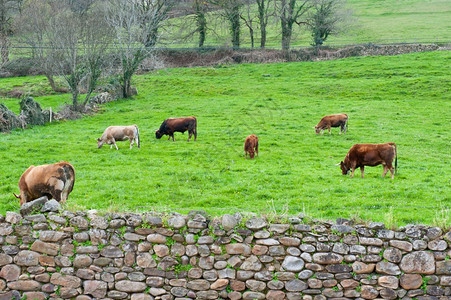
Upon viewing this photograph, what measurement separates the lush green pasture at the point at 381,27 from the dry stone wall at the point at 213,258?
1832 inches

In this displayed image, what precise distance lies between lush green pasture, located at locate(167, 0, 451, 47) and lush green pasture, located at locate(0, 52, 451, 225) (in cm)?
1056

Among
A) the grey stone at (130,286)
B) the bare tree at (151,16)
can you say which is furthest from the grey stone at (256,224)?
the bare tree at (151,16)

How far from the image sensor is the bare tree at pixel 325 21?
54.8m

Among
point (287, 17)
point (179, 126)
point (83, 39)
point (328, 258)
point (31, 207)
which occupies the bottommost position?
point (179, 126)

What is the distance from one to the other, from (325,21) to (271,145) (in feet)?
113

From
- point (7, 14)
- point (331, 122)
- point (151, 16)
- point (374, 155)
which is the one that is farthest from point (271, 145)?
point (7, 14)

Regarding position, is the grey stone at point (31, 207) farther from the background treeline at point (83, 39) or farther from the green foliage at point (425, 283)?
the background treeline at point (83, 39)

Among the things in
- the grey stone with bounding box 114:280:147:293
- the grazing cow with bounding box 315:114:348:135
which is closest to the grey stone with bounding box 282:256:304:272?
the grey stone with bounding box 114:280:147:293

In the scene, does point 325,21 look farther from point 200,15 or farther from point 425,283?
point 425,283

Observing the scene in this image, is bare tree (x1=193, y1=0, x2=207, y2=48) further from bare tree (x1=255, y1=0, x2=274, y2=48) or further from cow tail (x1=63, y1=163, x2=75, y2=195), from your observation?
cow tail (x1=63, y1=163, x2=75, y2=195)

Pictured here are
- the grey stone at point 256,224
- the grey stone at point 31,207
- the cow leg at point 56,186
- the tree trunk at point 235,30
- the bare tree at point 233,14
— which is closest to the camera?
the grey stone at point 256,224

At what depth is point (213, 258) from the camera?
927 centimetres

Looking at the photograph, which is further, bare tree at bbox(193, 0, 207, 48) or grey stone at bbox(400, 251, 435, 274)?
bare tree at bbox(193, 0, 207, 48)

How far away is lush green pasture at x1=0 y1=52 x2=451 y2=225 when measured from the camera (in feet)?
49.3
